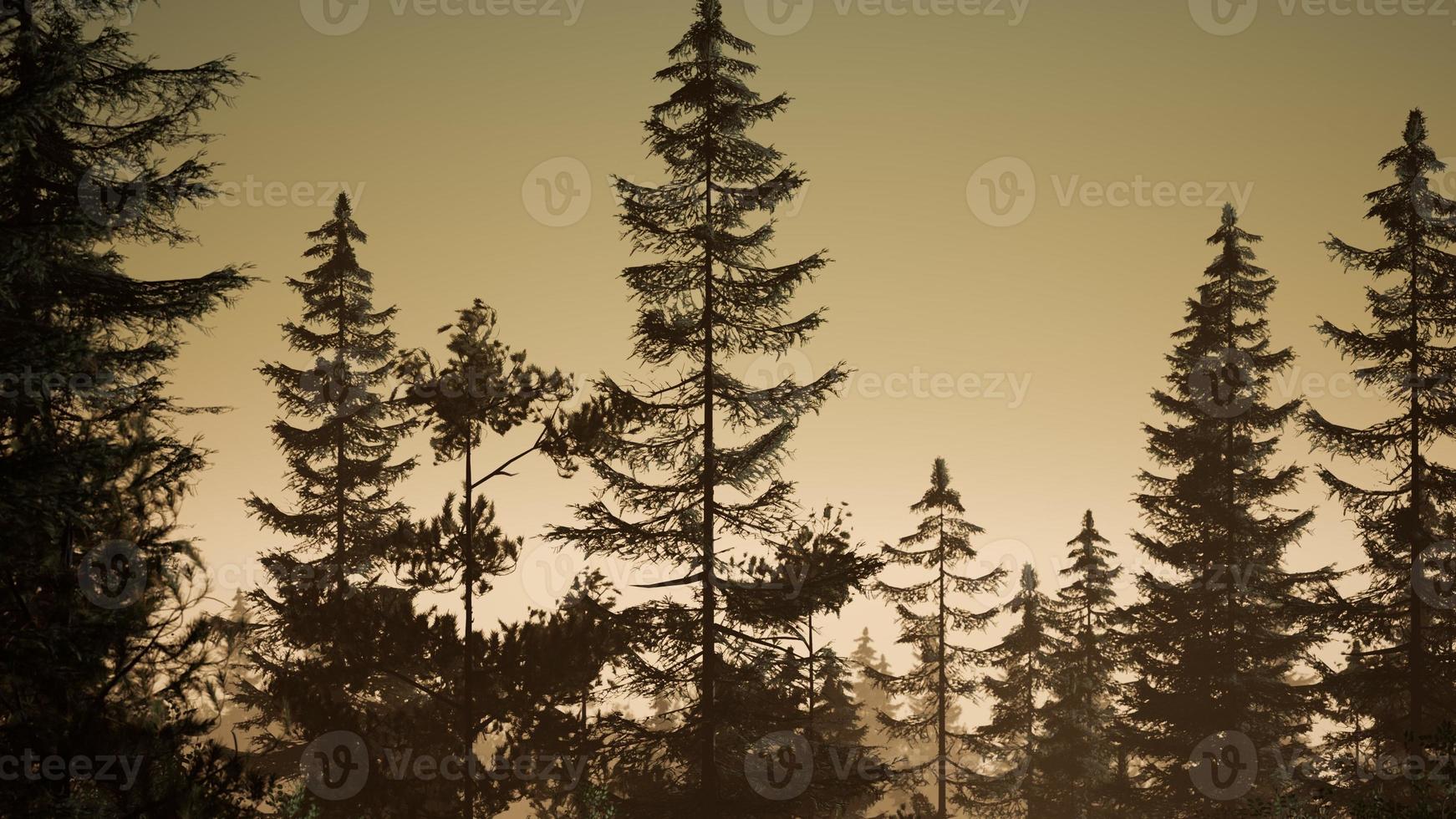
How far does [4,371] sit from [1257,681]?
27322mm

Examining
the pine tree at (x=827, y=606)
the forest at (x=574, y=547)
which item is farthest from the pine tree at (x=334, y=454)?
the pine tree at (x=827, y=606)

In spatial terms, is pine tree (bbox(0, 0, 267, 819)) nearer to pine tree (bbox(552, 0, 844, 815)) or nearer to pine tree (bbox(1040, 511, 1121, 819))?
pine tree (bbox(552, 0, 844, 815))

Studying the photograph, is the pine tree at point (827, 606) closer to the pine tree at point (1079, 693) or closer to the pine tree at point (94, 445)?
the pine tree at point (94, 445)

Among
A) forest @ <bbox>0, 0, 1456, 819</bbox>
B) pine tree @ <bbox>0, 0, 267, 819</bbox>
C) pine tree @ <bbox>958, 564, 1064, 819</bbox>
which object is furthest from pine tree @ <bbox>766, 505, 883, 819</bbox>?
pine tree @ <bbox>958, 564, 1064, 819</bbox>

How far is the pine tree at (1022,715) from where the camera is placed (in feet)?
103

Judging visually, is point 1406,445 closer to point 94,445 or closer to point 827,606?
point 827,606

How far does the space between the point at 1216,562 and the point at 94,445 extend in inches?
995

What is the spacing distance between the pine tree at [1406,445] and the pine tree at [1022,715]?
43.3 feet

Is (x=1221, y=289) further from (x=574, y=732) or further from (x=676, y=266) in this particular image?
(x=574, y=732)

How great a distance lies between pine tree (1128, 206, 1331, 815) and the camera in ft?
75.5

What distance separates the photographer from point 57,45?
36.8 ft

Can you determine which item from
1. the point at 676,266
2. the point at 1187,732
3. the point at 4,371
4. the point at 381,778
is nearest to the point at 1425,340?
the point at 1187,732

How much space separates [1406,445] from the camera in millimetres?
18656

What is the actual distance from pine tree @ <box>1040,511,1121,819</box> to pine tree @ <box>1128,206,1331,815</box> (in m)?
7.71
